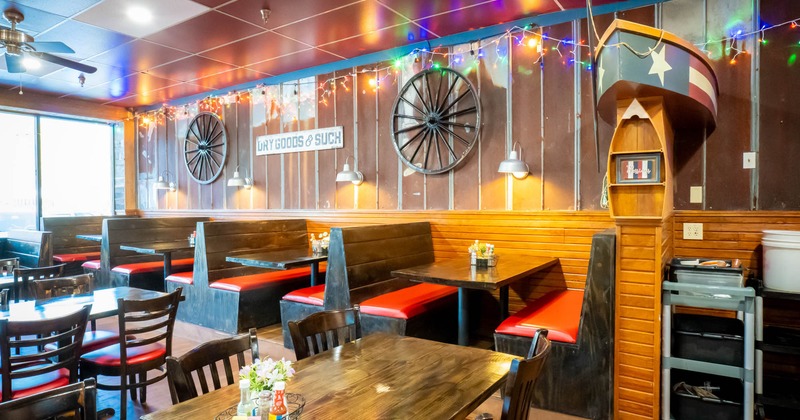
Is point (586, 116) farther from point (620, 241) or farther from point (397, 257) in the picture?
point (397, 257)

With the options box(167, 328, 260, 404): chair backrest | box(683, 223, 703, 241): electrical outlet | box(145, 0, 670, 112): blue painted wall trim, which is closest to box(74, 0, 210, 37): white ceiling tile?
box(145, 0, 670, 112): blue painted wall trim

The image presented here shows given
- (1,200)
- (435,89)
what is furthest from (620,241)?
(1,200)

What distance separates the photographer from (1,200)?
7.69m

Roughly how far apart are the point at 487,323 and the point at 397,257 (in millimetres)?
1228

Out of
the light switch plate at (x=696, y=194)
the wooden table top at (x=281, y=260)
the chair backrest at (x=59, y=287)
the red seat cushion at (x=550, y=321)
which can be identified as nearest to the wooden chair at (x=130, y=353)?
the chair backrest at (x=59, y=287)

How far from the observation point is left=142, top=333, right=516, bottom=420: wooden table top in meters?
1.47

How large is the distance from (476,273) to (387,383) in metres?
1.89

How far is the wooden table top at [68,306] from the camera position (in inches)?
112

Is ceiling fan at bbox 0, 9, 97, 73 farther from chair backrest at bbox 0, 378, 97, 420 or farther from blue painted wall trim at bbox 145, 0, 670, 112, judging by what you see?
chair backrest at bbox 0, 378, 97, 420

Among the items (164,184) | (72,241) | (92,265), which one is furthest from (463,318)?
(72,241)

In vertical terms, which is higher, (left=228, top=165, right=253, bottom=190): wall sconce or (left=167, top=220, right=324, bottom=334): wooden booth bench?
(left=228, top=165, right=253, bottom=190): wall sconce

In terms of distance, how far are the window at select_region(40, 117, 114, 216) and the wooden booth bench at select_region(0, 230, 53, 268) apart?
5.89 feet

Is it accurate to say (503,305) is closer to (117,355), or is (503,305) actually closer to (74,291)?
(117,355)

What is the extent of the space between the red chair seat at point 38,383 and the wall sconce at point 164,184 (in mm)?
5947
